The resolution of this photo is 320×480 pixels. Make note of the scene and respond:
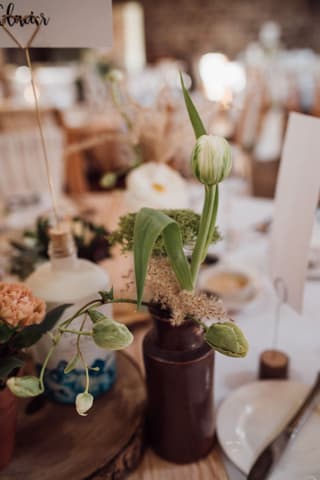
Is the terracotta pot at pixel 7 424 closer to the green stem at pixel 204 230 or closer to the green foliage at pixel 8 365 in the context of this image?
the green foliage at pixel 8 365

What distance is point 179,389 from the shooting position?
21.5 inches

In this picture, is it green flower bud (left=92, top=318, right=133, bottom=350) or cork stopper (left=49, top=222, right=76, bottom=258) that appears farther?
cork stopper (left=49, top=222, right=76, bottom=258)

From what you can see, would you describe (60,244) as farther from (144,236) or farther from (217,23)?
(217,23)

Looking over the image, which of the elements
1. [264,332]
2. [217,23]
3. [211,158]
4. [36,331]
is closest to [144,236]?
[211,158]

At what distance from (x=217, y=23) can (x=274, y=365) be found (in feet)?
28.6

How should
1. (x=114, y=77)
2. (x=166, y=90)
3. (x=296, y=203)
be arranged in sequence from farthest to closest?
(x=166, y=90)
(x=114, y=77)
(x=296, y=203)

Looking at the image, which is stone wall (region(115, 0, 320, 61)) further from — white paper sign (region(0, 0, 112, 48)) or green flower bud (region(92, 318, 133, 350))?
green flower bud (region(92, 318, 133, 350))

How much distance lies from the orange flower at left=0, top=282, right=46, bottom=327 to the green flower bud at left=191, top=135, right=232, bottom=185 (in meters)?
0.23

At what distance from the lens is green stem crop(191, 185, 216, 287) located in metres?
0.47

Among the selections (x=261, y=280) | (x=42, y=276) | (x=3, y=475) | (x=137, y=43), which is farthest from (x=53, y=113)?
(x=137, y=43)

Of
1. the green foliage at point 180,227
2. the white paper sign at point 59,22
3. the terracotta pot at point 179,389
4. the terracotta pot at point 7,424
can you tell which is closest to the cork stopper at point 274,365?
the terracotta pot at point 179,389

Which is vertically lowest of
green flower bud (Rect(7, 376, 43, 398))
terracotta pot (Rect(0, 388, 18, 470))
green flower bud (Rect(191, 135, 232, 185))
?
terracotta pot (Rect(0, 388, 18, 470))

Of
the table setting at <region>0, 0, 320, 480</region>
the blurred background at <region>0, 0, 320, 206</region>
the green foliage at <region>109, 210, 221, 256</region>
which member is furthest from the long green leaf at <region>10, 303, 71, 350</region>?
the blurred background at <region>0, 0, 320, 206</region>

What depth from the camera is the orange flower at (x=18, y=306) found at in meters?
0.46
